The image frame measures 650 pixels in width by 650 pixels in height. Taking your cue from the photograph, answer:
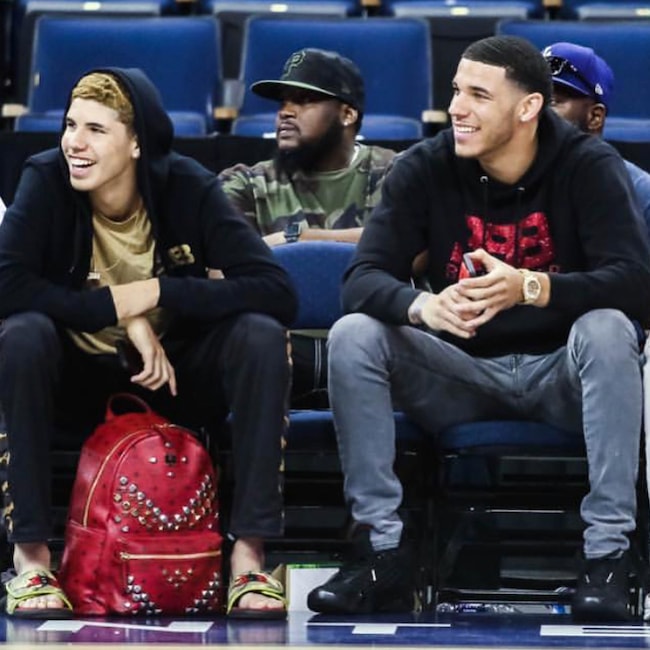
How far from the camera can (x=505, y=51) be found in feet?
12.1

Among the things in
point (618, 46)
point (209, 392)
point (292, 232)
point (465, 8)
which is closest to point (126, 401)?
point (209, 392)

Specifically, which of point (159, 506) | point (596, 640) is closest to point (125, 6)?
point (159, 506)

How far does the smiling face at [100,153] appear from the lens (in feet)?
11.6

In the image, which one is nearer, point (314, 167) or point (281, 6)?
point (314, 167)

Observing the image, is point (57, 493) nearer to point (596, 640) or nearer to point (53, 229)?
point (53, 229)

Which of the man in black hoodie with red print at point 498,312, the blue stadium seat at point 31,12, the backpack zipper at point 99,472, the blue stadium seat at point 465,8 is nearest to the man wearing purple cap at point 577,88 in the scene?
the man in black hoodie with red print at point 498,312

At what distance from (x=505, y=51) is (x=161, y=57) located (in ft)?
8.55

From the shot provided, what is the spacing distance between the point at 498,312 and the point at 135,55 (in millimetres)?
2869

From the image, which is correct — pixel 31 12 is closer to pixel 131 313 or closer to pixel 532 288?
pixel 131 313

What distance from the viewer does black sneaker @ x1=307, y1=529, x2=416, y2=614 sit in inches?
130

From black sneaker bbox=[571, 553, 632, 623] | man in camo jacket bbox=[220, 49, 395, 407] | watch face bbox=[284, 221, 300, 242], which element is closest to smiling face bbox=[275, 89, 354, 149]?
man in camo jacket bbox=[220, 49, 395, 407]

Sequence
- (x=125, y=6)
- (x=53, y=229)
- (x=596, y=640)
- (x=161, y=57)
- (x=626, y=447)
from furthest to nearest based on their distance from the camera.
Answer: (x=125, y=6), (x=161, y=57), (x=53, y=229), (x=626, y=447), (x=596, y=640)

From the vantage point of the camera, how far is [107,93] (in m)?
3.58

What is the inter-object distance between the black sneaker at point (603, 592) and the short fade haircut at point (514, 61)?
3.31ft
